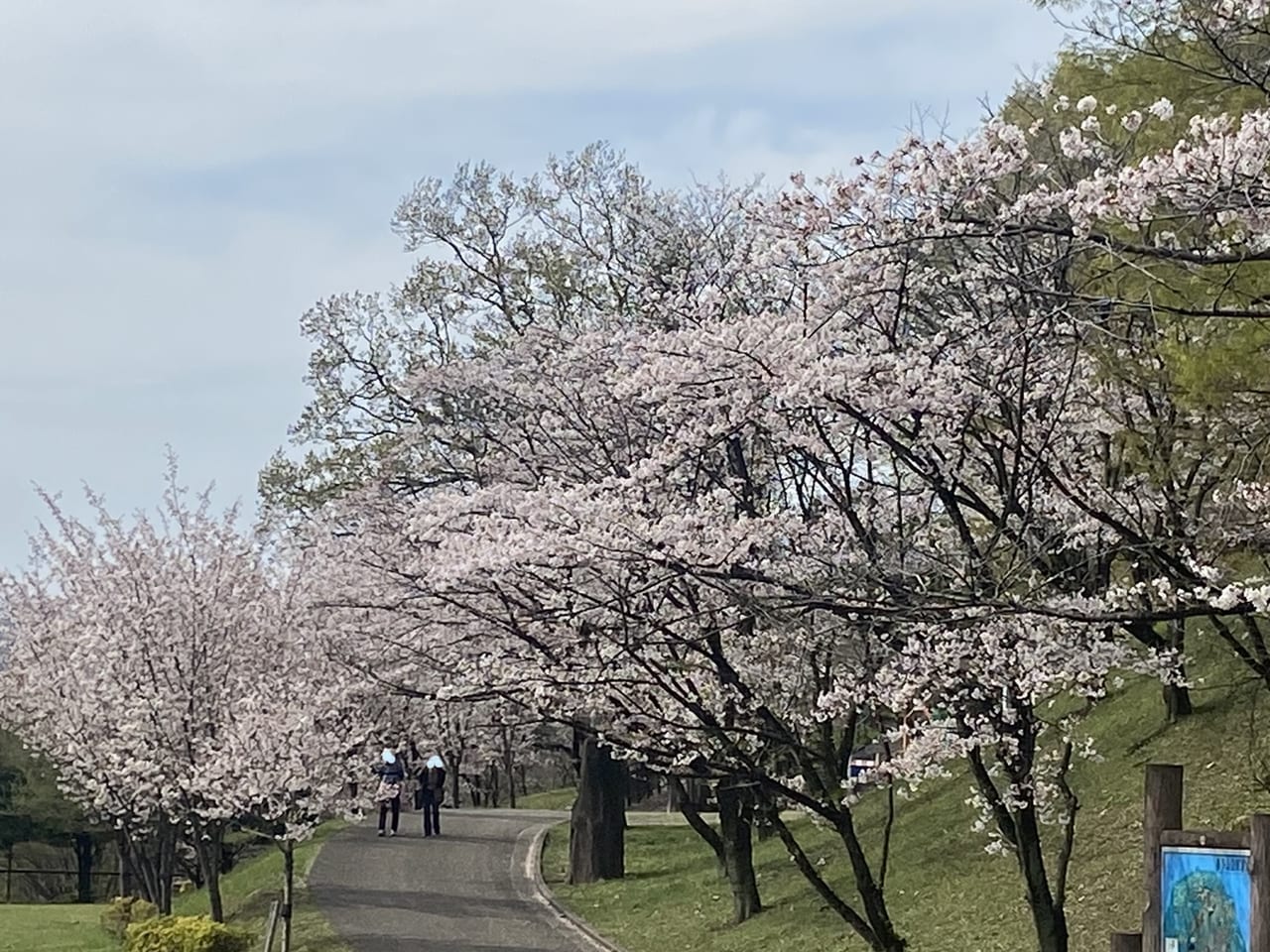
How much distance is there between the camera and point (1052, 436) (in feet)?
31.2

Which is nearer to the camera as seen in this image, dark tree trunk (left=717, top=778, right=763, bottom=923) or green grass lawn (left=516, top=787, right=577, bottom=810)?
dark tree trunk (left=717, top=778, right=763, bottom=923)

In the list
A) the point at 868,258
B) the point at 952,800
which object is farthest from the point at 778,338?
the point at 952,800

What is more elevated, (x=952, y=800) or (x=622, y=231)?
(x=622, y=231)

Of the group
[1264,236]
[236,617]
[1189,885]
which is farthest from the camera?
[236,617]

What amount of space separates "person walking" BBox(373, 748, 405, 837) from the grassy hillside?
2858 millimetres

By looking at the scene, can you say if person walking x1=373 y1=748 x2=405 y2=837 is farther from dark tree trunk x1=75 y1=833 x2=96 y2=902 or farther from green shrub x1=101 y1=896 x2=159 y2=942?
dark tree trunk x1=75 y1=833 x2=96 y2=902

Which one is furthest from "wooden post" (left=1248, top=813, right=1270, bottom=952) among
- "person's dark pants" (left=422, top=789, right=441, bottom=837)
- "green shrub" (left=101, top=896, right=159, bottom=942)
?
"person's dark pants" (left=422, top=789, right=441, bottom=837)

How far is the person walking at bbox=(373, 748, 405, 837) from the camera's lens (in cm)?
2133

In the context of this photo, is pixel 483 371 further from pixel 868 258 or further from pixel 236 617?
pixel 868 258

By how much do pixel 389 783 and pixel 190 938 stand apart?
214 inches

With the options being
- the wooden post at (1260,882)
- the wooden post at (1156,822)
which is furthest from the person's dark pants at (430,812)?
the wooden post at (1260,882)

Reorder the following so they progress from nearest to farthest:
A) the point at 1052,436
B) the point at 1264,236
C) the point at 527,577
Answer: the point at 1264,236, the point at 1052,436, the point at 527,577

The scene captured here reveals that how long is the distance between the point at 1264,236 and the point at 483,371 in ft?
41.1

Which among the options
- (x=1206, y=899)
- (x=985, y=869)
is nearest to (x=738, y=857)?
(x=985, y=869)
